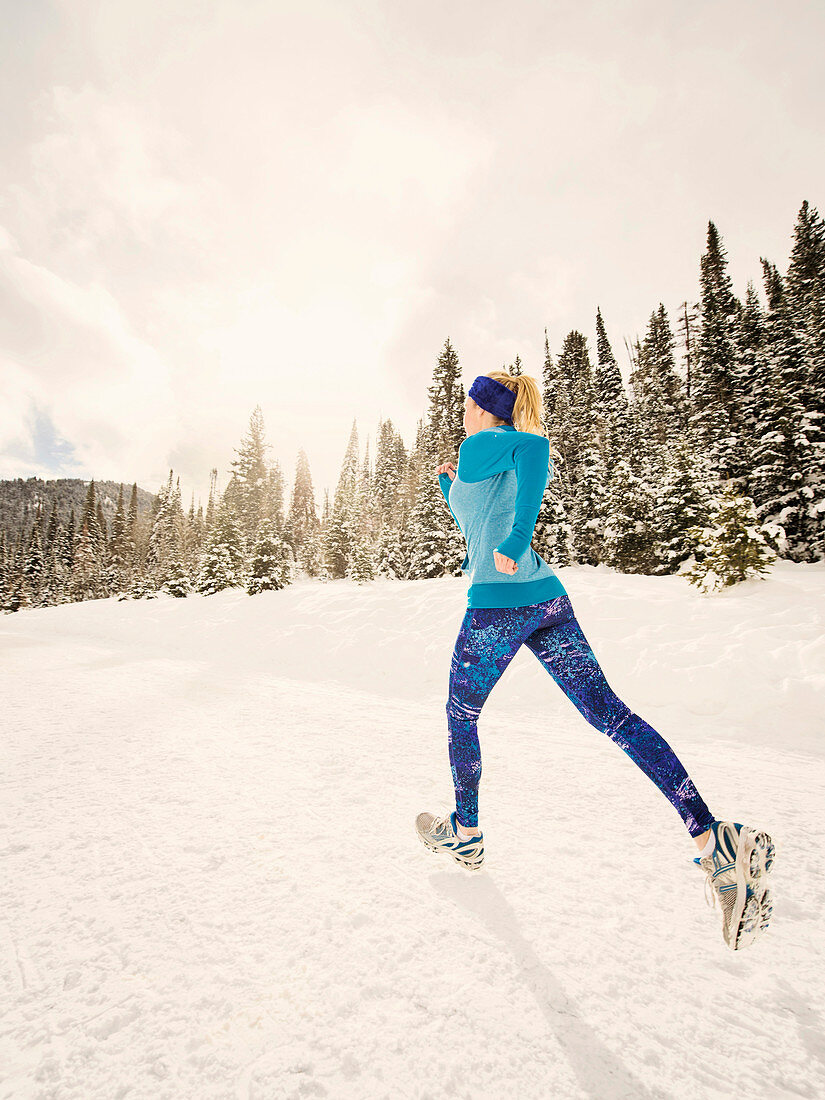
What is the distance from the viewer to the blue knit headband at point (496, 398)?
2.47 meters

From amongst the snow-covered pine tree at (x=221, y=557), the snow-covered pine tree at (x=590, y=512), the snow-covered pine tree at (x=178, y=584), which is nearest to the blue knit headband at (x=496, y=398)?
the snow-covered pine tree at (x=590, y=512)

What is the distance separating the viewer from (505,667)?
2.18 meters

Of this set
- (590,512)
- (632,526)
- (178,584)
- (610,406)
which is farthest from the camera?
(610,406)

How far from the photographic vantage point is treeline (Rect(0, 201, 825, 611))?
1878cm

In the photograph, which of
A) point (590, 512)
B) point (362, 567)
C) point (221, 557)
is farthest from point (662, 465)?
point (221, 557)

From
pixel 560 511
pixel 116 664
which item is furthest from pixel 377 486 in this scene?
pixel 116 664

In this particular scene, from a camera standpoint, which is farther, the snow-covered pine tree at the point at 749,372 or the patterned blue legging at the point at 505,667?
the snow-covered pine tree at the point at 749,372

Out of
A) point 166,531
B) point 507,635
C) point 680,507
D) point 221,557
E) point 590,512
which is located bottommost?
point 507,635

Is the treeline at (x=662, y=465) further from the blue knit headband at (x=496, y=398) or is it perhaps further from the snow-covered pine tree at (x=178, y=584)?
the blue knit headband at (x=496, y=398)

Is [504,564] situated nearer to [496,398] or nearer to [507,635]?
[507,635]

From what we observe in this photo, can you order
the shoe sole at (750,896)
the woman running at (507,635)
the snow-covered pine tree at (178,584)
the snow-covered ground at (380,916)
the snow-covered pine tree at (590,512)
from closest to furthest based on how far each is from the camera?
the snow-covered ground at (380,916) < the shoe sole at (750,896) < the woman running at (507,635) < the snow-covered pine tree at (590,512) < the snow-covered pine tree at (178,584)

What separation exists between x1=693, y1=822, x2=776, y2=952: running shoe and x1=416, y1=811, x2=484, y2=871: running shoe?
93 cm

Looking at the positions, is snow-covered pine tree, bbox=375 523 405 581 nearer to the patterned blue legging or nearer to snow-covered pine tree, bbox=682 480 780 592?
snow-covered pine tree, bbox=682 480 780 592

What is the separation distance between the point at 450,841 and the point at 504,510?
160 cm
